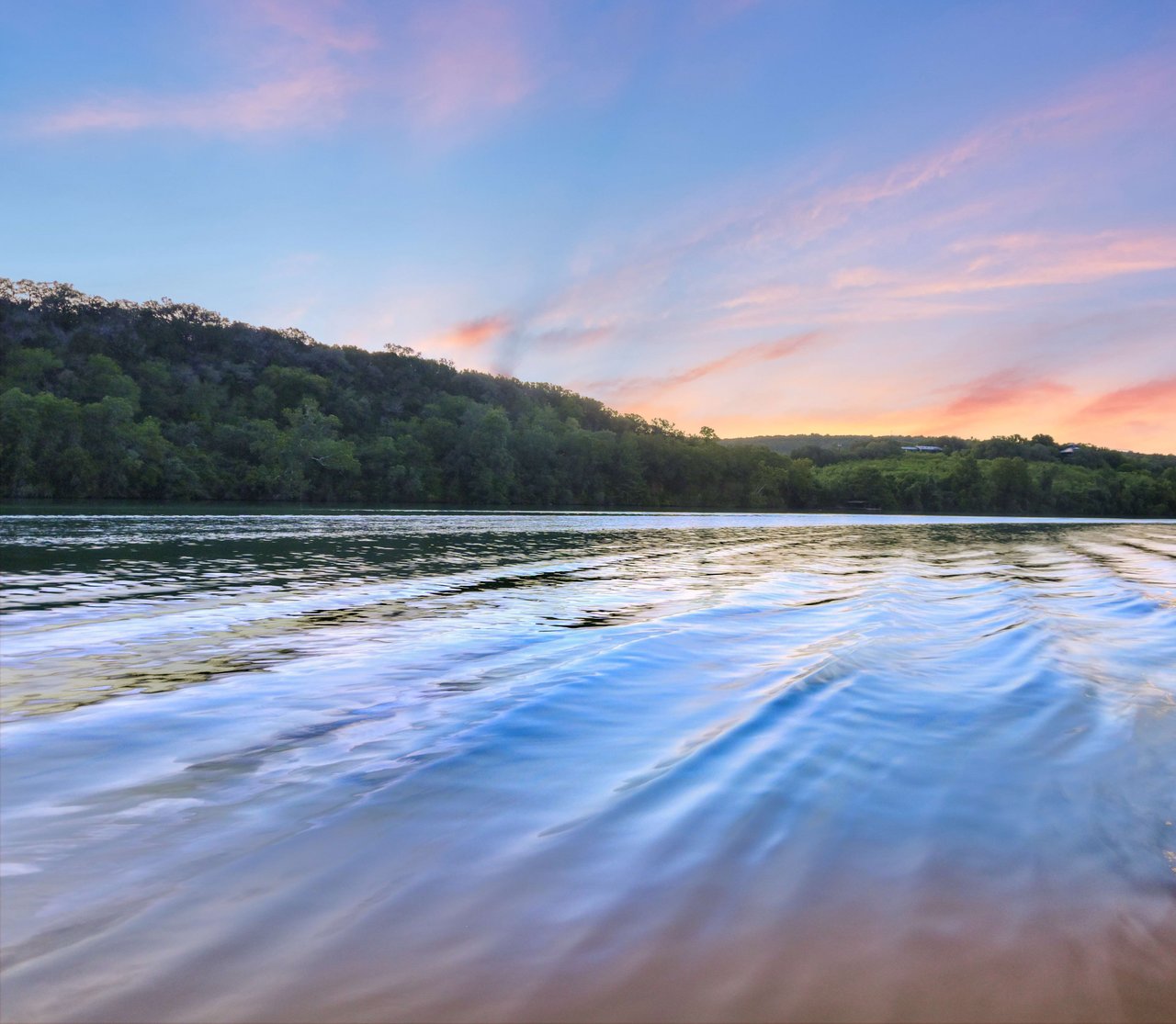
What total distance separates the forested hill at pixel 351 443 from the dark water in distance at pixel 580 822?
81.3 m

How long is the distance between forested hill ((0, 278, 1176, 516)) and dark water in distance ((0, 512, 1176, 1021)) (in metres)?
81.3

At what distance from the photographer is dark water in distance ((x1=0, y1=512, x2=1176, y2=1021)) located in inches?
112

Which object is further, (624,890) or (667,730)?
(667,730)

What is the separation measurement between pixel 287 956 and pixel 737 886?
77.3 inches

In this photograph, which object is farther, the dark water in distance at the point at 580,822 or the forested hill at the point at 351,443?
the forested hill at the point at 351,443

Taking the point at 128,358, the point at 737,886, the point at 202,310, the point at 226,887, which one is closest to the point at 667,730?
the point at 737,886

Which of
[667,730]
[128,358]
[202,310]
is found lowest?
[667,730]

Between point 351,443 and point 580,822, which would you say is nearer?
point 580,822

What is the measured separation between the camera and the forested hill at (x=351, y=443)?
82.2 meters

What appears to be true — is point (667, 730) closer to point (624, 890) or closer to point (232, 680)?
point (624, 890)

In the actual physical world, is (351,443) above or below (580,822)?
above

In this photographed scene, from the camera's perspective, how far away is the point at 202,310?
152m

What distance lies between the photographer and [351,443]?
110688mm

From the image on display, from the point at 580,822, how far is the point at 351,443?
112 meters
